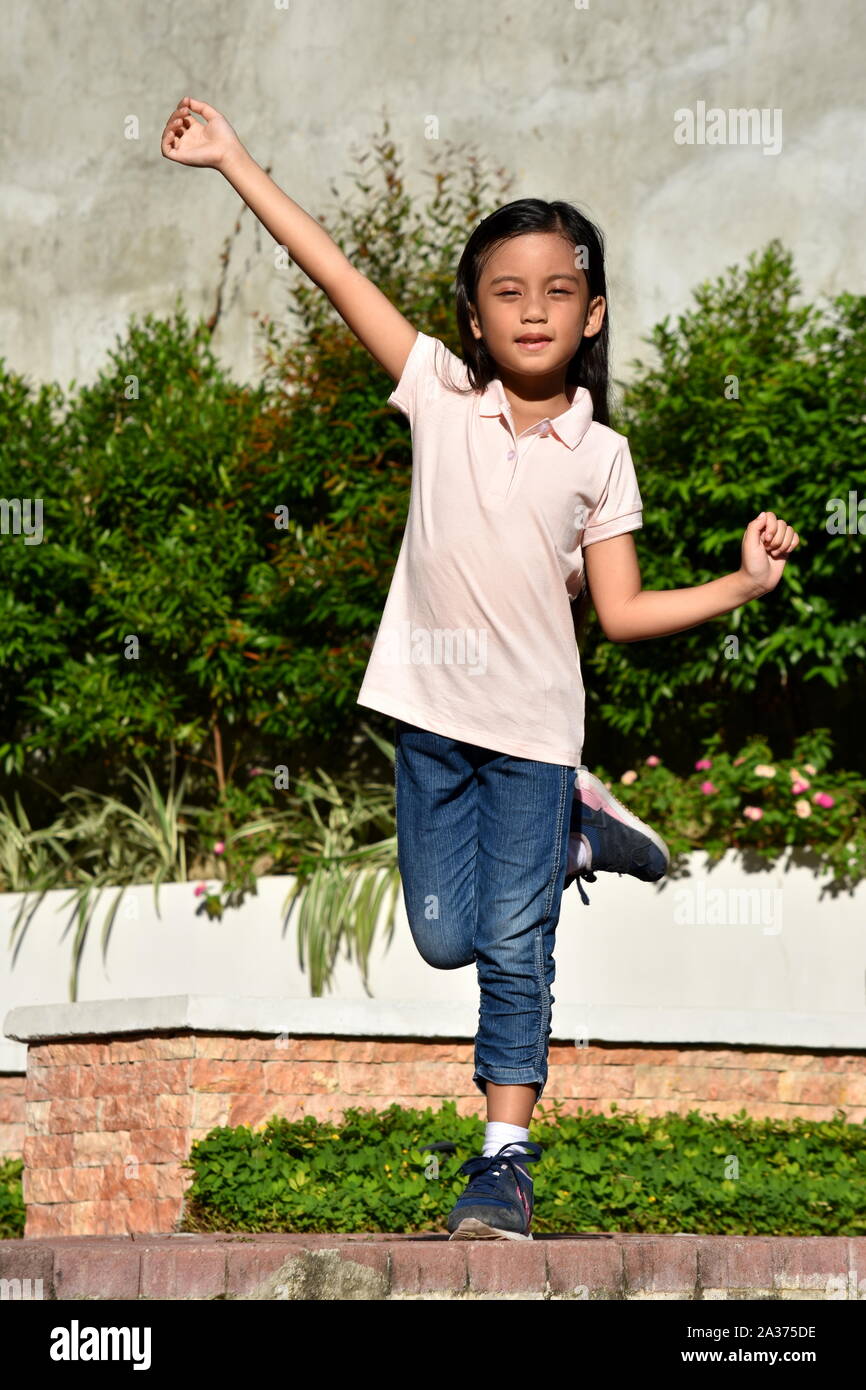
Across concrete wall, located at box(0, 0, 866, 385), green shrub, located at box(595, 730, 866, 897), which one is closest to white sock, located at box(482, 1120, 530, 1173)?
green shrub, located at box(595, 730, 866, 897)

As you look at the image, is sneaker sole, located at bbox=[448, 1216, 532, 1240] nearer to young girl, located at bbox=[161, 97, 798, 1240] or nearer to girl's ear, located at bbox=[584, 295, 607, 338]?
young girl, located at bbox=[161, 97, 798, 1240]

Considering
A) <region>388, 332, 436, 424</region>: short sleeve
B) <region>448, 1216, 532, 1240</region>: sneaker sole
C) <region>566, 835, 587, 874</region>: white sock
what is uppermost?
<region>388, 332, 436, 424</region>: short sleeve

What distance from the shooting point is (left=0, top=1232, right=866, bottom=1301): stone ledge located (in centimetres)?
260

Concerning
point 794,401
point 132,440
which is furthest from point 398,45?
point 794,401

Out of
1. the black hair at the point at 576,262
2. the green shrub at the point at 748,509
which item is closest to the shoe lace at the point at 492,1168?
the black hair at the point at 576,262

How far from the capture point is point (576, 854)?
3113 millimetres

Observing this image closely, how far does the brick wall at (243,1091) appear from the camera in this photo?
4.76 metres

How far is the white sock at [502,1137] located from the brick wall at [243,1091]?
197 cm

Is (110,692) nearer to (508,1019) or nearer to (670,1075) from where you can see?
(670,1075)

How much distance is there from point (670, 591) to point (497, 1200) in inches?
44.9

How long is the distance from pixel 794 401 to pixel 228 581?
2.85 meters

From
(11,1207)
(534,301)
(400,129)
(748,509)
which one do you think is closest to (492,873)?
(534,301)

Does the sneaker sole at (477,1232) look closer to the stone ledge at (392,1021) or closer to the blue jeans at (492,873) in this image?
the blue jeans at (492,873)

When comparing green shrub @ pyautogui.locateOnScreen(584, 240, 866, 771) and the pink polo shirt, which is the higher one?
green shrub @ pyautogui.locateOnScreen(584, 240, 866, 771)
